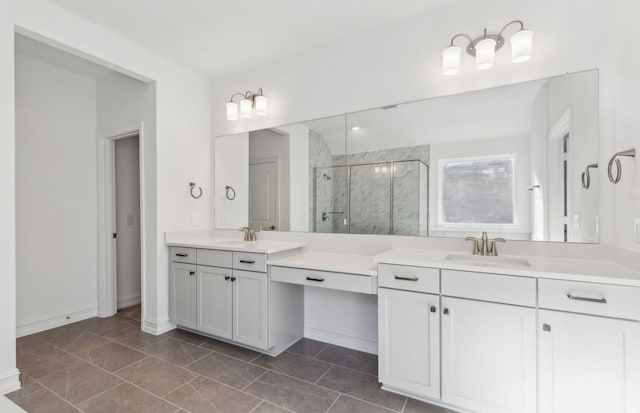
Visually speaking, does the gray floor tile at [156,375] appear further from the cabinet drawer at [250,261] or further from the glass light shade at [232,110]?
the glass light shade at [232,110]

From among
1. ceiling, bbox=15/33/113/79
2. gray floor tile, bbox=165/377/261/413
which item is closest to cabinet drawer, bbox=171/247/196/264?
gray floor tile, bbox=165/377/261/413

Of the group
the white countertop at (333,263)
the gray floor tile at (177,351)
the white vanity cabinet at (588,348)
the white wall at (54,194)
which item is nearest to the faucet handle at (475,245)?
the white vanity cabinet at (588,348)

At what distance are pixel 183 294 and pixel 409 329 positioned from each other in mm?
2105

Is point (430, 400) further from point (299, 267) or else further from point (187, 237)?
point (187, 237)

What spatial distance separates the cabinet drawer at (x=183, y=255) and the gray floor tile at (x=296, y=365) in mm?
1094

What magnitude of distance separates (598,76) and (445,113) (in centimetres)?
84

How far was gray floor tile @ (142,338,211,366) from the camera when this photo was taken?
7.84 feet

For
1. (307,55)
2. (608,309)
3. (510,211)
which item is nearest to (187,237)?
(307,55)

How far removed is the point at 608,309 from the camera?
4.45ft

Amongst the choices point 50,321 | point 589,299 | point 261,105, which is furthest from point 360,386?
point 50,321

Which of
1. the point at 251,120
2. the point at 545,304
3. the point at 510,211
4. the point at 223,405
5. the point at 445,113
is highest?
the point at 251,120

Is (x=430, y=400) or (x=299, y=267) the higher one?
(x=299, y=267)

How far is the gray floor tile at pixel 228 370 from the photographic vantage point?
2.08 m

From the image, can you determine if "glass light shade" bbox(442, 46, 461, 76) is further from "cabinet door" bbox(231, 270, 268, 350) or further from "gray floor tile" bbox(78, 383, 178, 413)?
"gray floor tile" bbox(78, 383, 178, 413)
